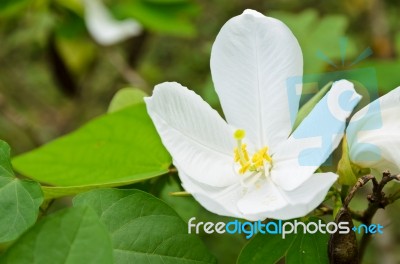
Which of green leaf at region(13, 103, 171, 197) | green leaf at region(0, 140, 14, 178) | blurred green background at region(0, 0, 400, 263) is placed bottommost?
blurred green background at region(0, 0, 400, 263)

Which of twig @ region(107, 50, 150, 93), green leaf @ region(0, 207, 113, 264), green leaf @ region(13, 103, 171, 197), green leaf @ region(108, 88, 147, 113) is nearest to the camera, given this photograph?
green leaf @ region(0, 207, 113, 264)

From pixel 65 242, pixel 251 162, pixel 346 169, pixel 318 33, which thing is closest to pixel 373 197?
pixel 346 169

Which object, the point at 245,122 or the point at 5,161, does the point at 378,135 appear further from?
the point at 5,161

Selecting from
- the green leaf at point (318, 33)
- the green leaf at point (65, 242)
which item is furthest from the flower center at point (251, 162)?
the green leaf at point (318, 33)

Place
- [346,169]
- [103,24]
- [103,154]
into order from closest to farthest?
[346,169] → [103,154] → [103,24]

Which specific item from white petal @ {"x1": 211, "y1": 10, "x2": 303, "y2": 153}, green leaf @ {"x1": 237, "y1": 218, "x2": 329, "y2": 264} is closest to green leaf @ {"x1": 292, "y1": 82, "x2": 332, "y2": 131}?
white petal @ {"x1": 211, "y1": 10, "x2": 303, "y2": 153}

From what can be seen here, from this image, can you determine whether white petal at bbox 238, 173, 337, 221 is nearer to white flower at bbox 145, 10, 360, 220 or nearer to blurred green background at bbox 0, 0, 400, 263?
white flower at bbox 145, 10, 360, 220

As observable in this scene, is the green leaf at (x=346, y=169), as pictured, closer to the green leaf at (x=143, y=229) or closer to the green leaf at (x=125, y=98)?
the green leaf at (x=143, y=229)
